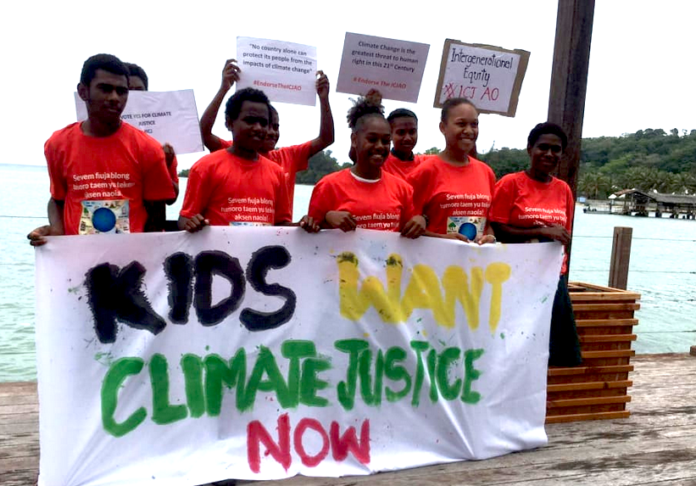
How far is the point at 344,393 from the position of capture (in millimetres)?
3285

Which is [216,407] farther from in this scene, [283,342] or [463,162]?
[463,162]

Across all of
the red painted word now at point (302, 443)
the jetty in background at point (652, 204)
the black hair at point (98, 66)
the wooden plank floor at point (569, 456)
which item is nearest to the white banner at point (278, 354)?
the red painted word now at point (302, 443)

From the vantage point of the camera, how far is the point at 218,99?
12.3ft

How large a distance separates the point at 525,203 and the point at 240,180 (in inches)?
62.9

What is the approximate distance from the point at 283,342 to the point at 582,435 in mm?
1851

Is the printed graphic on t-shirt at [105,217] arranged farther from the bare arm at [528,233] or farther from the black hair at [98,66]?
the bare arm at [528,233]

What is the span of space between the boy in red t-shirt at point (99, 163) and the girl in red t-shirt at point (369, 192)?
0.81 m

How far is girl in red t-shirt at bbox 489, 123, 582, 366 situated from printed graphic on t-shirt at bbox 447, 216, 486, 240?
200mm

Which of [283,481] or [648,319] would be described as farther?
[648,319]

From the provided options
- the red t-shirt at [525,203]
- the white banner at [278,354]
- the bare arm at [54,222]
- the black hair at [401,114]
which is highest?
the black hair at [401,114]

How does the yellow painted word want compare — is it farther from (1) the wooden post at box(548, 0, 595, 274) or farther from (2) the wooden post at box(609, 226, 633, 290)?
(2) the wooden post at box(609, 226, 633, 290)

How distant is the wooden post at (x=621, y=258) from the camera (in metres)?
6.37

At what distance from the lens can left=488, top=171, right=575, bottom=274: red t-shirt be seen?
3.86m

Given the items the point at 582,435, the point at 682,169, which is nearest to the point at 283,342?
the point at 582,435
